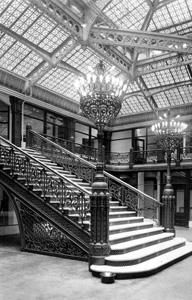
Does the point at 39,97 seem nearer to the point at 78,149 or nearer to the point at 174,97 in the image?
the point at 78,149

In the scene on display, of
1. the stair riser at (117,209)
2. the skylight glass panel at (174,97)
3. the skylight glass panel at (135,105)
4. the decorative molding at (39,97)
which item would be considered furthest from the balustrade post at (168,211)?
the skylight glass panel at (135,105)

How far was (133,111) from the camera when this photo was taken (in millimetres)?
22109

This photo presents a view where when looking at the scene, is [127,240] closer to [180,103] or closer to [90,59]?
[90,59]

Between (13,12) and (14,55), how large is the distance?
2231mm

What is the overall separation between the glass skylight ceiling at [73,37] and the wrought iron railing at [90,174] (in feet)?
10.6

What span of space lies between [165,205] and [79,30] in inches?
303

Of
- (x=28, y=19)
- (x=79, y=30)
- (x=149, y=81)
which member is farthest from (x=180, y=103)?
(x=28, y=19)

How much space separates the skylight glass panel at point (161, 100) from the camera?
20312 millimetres

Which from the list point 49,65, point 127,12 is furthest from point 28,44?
point 127,12

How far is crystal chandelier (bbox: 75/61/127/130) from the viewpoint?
24.0 feet

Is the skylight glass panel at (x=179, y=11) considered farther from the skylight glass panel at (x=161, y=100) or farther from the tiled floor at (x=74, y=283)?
the tiled floor at (x=74, y=283)

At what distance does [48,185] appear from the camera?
9.59 meters

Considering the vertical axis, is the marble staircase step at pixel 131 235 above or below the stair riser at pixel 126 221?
below

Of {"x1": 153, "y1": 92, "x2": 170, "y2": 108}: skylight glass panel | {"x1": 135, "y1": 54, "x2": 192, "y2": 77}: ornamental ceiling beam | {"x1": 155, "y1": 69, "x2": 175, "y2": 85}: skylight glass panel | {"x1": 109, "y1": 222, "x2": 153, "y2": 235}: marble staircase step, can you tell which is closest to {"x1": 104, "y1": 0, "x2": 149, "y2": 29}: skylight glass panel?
{"x1": 135, "y1": 54, "x2": 192, "y2": 77}: ornamental ceiling beam
